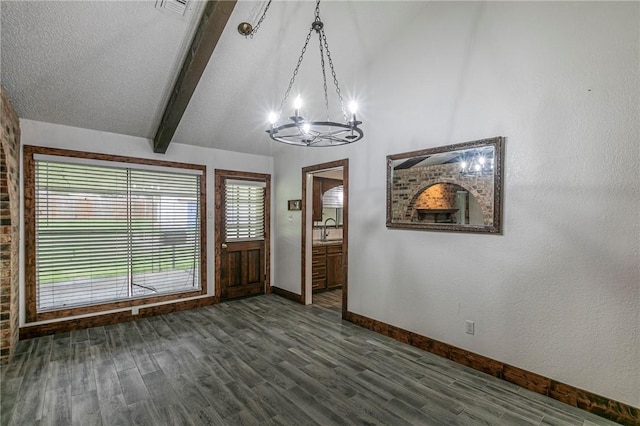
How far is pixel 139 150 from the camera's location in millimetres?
4359

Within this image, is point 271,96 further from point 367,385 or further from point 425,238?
point 367,385

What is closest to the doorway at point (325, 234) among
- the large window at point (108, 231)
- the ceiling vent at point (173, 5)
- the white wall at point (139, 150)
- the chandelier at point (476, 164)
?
the white wall at point (139, 150)

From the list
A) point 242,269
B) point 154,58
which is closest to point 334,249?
point 242,269

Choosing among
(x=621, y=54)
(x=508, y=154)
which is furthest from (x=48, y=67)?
(x=621, y=54)

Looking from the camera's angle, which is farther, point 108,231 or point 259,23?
point 108,231

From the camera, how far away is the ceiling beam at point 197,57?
2.62m

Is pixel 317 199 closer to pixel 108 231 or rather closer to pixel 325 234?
pixel 325 234

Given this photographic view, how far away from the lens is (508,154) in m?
2.79

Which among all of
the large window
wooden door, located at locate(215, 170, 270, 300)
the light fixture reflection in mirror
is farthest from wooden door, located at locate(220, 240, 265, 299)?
the light fixture reflection in mirror

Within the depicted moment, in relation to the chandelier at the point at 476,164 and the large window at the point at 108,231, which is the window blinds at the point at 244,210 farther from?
the chandelier at the point at 476,164

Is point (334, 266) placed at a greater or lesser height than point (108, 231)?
lesser

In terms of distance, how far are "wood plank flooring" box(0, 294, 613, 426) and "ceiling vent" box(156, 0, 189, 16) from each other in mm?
3257

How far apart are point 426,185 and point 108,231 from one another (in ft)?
13.4

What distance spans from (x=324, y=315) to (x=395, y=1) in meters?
4.00
